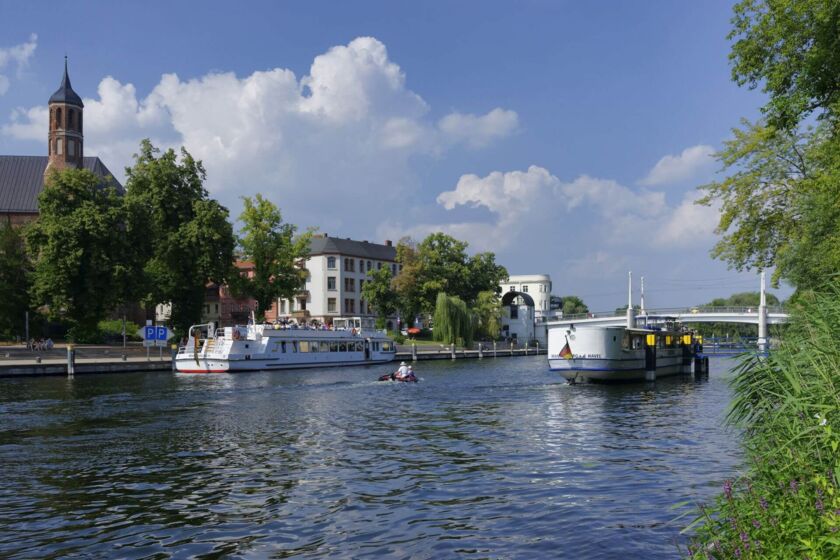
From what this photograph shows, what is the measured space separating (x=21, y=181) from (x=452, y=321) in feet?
205

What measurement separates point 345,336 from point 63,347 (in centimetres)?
2651

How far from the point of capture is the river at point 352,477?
1221 centimetres

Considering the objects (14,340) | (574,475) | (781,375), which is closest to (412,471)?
(574,475)

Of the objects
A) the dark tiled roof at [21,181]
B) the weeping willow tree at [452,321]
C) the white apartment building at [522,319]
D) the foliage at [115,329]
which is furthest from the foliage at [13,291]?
the white apartment building at [522,319]

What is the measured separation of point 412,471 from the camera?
17.9 meters

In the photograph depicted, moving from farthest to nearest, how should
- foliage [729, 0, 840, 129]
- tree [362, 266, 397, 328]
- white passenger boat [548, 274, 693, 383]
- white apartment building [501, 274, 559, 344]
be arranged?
1. white apartment building [501, 274, 559, 344]
2. tree [362, 266, 397, 328]
3. white passenger boat [548, 274, 693, 383]
4. foliage [729, 0, 840, 129]

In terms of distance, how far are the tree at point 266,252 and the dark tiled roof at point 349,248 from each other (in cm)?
3495

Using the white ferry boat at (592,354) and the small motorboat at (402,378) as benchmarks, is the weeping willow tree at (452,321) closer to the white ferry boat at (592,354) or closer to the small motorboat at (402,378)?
the small motorboat at (402,378)

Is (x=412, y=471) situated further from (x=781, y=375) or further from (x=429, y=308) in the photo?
(x=429, y=308)

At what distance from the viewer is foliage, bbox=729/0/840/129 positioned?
26.5 meters

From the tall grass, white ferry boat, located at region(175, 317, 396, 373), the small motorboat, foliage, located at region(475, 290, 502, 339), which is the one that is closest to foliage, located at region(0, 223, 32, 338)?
white ferry boat, located at region(175, 317, 396, 373)

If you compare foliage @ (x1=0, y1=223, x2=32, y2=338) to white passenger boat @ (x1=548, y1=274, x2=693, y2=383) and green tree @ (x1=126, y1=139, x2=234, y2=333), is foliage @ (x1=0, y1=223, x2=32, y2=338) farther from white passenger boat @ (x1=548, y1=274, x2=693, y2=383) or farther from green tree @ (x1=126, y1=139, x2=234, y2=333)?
white passenger boat @ (x1=548, y1=274, x2=693, y2=383)

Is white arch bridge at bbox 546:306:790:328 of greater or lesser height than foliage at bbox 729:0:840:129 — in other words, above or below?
below

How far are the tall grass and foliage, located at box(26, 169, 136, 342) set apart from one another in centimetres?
6028
